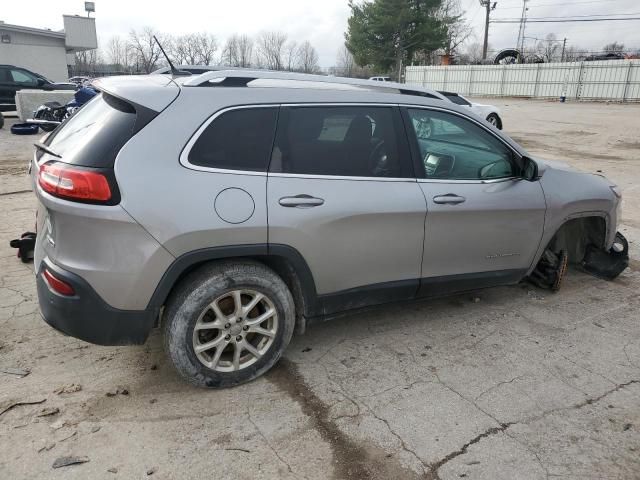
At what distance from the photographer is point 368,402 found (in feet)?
9.75

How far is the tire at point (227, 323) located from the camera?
2861 millimetres

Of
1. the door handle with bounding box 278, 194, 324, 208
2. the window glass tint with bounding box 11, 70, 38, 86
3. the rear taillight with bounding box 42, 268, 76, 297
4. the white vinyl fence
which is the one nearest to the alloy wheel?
the door handle with bounding box 278, 194, 324, 208

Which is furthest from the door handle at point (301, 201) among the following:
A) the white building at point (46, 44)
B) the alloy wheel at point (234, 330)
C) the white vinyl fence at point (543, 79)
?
the white building at point (46, 44)

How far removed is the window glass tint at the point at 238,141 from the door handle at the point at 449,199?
3.98ft

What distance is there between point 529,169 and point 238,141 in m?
2.25

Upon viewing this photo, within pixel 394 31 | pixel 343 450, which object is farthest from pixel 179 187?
pixel 394 31

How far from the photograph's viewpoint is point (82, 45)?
134 ft

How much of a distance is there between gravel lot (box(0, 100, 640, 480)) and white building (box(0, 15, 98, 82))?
39.1 meters

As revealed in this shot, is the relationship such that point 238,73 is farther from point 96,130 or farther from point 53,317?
point 53,317

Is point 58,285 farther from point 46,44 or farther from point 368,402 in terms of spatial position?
point 46,44

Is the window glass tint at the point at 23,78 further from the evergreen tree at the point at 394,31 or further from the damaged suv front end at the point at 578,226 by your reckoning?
the evergreen tree at the point at 394,31

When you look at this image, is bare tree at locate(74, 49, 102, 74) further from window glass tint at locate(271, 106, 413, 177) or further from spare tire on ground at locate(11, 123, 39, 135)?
window glass tint at locate(271, 106, 413, 177)

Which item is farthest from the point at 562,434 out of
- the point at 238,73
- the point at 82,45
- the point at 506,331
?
the point at 82,45

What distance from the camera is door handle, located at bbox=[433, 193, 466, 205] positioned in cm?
347
